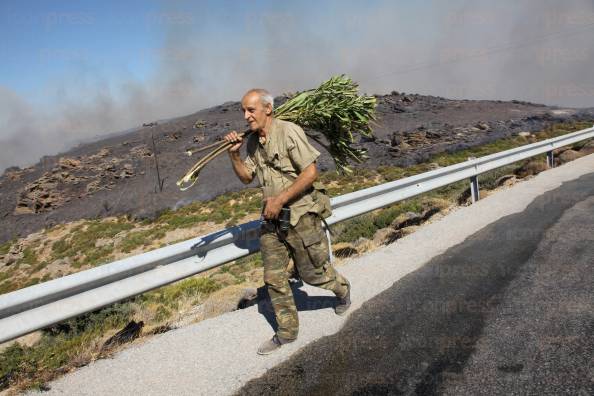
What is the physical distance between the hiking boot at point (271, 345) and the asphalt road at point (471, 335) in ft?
0.71

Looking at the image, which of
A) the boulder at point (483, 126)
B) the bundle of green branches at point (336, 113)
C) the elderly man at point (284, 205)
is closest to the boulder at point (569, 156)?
the bundle of green branches at point (336, 113)

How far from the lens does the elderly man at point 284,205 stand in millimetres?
3535

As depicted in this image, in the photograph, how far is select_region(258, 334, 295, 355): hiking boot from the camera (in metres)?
3.52

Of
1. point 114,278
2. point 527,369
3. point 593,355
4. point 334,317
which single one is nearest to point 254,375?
point 334,317

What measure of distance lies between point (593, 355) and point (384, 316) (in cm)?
154

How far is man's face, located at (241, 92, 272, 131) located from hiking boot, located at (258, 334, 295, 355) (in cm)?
171

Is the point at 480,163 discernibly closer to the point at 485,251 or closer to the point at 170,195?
the point at 485,251

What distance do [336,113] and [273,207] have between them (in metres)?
1.50

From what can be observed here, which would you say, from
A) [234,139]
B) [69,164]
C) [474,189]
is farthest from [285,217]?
[69,164]

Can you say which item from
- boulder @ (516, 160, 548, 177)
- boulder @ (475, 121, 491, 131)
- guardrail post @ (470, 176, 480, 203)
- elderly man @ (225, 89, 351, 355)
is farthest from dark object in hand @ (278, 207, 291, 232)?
boulder @ (475, 121, 491, 131)

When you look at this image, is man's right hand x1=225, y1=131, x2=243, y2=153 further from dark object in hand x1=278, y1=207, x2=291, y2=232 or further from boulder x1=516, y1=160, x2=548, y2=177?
boulder x1=516, y1=160, x2=548, y2=177

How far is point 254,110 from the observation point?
3.59 metres

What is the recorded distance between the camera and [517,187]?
9391 mm

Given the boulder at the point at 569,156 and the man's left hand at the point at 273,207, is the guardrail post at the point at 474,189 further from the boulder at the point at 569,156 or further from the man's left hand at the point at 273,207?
the man's left hand at the point at 273,207
